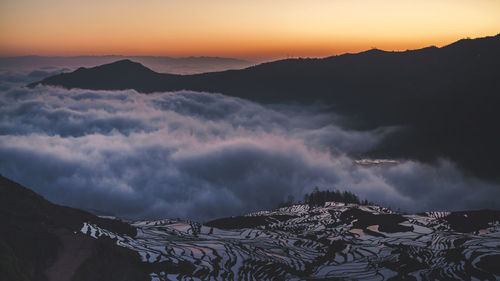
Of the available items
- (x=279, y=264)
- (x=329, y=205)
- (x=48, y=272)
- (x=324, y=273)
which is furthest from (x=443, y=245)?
(x=48, y=272)

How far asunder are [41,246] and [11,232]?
16.3 ft

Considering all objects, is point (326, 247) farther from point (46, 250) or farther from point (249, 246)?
point (46, 250)

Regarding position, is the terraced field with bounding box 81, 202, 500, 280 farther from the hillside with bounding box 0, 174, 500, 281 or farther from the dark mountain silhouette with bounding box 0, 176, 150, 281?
the dark mountain silhouette with bounding box 0, 176, 150, 281

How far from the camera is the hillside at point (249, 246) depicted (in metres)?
56.8

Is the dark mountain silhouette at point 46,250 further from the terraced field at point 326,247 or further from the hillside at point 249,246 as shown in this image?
the terraced field at point 326,247

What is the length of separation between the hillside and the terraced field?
0.24 metres

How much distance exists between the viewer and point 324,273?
84.3m

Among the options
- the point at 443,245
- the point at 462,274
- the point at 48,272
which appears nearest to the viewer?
the point at 48,272

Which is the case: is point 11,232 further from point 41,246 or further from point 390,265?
point 390,265

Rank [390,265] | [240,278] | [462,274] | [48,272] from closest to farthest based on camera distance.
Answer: [48,272] → [240,278] → [462,274] → [390,265]

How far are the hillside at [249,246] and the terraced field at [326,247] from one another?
0.24 m

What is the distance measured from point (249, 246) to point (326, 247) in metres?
19.6

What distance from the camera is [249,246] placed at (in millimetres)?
98500

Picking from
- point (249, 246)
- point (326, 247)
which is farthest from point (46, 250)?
point (326, 247)
